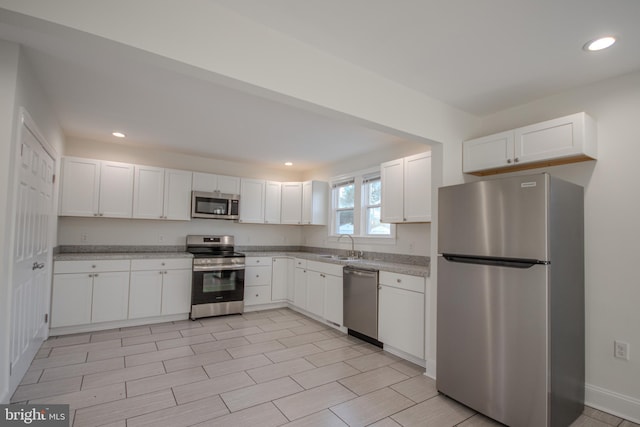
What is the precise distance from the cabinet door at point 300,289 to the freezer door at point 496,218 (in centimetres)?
264

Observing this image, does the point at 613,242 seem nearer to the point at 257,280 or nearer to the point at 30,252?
the point at 257,280

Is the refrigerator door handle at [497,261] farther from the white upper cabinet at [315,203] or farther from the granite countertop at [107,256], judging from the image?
the granite countertop at [107,256]

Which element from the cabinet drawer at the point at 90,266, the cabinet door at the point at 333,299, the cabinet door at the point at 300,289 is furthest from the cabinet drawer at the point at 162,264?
the cabinet door at the point at 333,299

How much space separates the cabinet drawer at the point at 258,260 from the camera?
5.04 m

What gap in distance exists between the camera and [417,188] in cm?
355

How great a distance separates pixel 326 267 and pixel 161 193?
2633 mm

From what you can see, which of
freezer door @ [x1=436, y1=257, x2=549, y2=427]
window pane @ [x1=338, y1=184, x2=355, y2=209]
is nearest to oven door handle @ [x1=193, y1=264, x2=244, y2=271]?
window pane @ [x1=338, y1=184, x2=355, y2=209]

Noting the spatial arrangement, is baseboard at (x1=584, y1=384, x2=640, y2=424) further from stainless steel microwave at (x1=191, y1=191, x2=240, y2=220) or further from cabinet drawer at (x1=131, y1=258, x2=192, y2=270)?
stainless steel microwave at (x1=191, y1=191, x2=240, y2=220)

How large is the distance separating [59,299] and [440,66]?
4.65m

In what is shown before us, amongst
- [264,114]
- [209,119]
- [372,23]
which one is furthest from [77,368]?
[372,23]

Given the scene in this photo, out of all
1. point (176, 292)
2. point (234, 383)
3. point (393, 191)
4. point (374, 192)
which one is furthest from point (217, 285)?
point (393, 191)

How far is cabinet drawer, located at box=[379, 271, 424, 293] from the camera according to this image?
10.1 ft

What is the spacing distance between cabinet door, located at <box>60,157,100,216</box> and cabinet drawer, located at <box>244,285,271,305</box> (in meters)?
2.36

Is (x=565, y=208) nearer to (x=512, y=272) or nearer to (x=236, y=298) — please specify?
(x=512, y=272)
